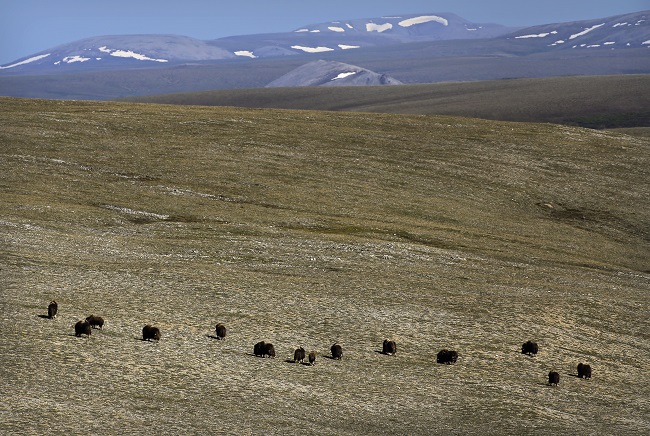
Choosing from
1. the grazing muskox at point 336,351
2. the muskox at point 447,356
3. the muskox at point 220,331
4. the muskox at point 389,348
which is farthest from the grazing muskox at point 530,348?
the muskox at point 220,331

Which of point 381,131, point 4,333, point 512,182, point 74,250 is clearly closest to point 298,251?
point 74,250

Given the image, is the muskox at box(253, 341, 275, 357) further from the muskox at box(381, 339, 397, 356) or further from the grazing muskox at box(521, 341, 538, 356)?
the grazing muskox at box(521, 341, 538, 356)

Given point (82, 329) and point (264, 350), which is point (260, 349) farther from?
point (82, 329)

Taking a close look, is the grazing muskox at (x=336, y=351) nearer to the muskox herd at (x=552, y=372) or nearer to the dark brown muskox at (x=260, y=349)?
the dark brown muskox at (x=260, y=349)

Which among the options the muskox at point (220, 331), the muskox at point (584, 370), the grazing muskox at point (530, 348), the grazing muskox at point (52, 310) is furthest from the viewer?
the grazing muskox at point (530, 348)

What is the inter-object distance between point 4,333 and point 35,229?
73.2ft

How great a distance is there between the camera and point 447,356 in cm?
3478

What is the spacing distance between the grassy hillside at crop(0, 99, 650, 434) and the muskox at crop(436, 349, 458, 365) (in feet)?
2.14

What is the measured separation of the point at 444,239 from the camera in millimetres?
64312

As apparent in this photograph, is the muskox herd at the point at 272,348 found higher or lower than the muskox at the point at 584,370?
higher

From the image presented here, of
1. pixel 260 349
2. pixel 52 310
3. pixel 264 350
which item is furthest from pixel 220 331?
pixel 52 310

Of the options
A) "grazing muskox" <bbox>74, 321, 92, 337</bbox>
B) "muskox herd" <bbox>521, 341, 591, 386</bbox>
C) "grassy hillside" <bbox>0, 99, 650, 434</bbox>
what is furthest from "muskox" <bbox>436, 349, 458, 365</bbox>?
"grazing muskox" <bbox>74, 321, 92, 337</bbox>

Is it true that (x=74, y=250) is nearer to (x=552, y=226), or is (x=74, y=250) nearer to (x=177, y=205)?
(x=177, y=205)

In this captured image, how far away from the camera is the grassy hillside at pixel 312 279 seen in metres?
28.6
